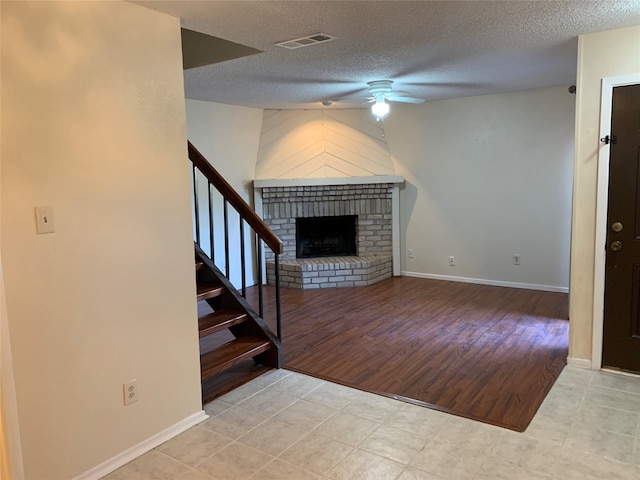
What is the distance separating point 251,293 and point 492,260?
9.80 feet

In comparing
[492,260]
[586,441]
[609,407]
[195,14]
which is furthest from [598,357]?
[195,14]

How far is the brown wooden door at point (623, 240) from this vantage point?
309 centimetres

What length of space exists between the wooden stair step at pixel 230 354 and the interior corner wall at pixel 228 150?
2362 millimetres

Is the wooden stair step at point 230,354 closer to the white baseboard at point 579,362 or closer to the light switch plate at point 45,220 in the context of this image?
the light switch plate at point 45,220

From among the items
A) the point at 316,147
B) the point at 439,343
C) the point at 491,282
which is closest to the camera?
the point at 439,343

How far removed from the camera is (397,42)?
3221mm

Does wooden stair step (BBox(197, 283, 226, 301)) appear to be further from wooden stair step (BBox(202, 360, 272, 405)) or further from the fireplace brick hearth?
the fireplace brick hearth

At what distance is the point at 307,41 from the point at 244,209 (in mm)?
1201

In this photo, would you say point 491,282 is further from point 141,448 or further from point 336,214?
point 141,448

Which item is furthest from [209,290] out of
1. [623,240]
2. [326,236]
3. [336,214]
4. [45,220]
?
[326,236]

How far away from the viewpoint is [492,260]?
235 inches

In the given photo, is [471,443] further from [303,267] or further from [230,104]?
[230,104]

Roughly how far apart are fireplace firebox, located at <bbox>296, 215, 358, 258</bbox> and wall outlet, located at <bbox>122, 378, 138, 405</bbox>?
431 centimetres

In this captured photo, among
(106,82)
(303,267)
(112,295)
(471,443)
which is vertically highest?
(106,82)
